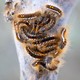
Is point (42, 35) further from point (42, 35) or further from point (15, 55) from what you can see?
point (15, 55)

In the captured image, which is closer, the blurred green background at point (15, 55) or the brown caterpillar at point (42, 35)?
the brown caterpillar at point (42, 35)

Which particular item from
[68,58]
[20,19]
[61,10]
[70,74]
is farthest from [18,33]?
[70,74]

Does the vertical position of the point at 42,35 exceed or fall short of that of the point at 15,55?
it exceeds it

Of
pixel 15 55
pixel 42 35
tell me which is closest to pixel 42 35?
pixel 42 35

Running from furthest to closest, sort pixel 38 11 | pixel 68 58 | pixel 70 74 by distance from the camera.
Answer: pixel 70 74 < pixel 68 58 < pixel 38 11
